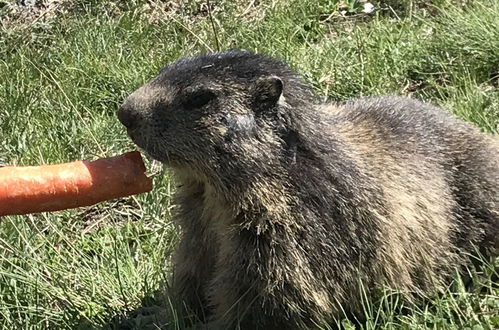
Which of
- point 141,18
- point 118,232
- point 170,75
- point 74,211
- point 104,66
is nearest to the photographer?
point 170,75

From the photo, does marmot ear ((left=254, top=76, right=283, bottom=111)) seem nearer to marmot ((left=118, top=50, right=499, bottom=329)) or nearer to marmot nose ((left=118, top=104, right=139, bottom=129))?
marmot ((left=118, top=50, right=499, bottom=329))

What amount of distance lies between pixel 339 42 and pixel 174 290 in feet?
10.8

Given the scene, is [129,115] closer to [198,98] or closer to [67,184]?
[198,98]

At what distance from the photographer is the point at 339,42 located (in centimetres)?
698

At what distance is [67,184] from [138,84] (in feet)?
8.70

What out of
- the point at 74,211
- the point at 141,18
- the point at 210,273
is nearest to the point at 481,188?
the point at 210,273

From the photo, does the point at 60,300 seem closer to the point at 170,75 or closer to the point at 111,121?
the point at 170,75

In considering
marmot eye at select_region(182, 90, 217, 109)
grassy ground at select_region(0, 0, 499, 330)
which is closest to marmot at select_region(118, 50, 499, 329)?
marmot eye at select_region(182, 90, 217, 109)

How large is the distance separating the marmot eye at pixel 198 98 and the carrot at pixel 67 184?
475 millimetres

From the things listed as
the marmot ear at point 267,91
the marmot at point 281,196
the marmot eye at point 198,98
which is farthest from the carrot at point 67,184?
the marmot ear at point 267,91

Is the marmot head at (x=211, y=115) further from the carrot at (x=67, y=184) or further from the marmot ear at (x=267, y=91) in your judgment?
the carrot at (x=67, y=184)

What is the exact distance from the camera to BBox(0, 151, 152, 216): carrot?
13.2 feet

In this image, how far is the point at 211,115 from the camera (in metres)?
3.82

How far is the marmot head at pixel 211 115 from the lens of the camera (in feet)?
12.4
